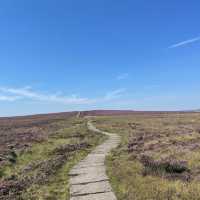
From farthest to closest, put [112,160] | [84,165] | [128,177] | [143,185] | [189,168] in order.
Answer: [112,160]
[84,165]
[189,168]
[128,177]
[143,185]

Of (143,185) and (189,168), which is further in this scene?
(189,168)

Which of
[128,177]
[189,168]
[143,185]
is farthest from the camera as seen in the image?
[189,168]

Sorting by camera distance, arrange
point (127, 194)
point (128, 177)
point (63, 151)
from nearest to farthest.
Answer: point (127, 194)
point (128, 177)
point (63, 151)

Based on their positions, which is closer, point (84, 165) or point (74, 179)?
point (74, 179)

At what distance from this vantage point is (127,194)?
28.1 feet

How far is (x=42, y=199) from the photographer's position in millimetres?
8828

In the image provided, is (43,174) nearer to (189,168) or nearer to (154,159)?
(154,159)

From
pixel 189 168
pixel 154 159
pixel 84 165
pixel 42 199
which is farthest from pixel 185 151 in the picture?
pixel 42 199

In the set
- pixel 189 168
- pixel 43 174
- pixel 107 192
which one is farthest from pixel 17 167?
pixel 189 168

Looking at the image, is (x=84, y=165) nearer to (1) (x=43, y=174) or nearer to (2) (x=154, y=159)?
(1) (x=43, y=174)

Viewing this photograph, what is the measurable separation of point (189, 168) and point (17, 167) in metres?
9.02

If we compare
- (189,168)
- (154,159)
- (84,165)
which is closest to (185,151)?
(154,159)

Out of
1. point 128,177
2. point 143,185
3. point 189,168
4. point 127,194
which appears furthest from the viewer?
point 189,168

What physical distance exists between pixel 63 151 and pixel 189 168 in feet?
31.1
